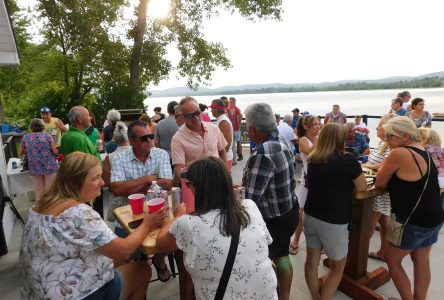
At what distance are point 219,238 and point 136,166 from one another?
4.45 feet

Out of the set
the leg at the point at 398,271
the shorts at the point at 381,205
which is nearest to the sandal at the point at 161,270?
the leg at the point at 398,271

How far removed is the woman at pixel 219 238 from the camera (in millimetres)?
1270

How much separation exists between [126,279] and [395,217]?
2014 mm

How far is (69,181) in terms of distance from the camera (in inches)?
61.6

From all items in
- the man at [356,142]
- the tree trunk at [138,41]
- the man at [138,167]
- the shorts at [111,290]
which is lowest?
the shorts at [111,290]

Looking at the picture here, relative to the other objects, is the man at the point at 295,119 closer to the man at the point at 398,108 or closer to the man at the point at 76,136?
the man at the point at 398,108

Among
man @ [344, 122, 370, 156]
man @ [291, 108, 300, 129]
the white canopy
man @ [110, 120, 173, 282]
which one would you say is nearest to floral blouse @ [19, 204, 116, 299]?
man @ [110, 120, 173, 282]

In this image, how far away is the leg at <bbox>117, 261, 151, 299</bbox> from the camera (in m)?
1.83

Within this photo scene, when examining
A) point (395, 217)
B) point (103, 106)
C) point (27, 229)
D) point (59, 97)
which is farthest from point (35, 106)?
point (395, 217)

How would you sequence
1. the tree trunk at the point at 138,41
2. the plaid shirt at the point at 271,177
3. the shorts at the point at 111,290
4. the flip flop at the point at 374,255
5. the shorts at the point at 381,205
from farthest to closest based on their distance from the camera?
the tree trunk at the point at 138,41, the flip flop at the point at 374,255, the shorts at the point at 381,205, the plaid shirt at the point at 271,177, the shorts at the point at 111,290

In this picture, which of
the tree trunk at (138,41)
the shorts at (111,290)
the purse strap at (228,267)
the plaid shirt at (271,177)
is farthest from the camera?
the tree trunk at (138,41)

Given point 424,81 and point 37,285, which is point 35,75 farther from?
point 424,81

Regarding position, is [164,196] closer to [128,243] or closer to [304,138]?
[128,243]

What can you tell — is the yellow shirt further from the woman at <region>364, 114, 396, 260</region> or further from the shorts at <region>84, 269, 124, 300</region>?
the woman at <region>364, 114, 396, 260</region>
